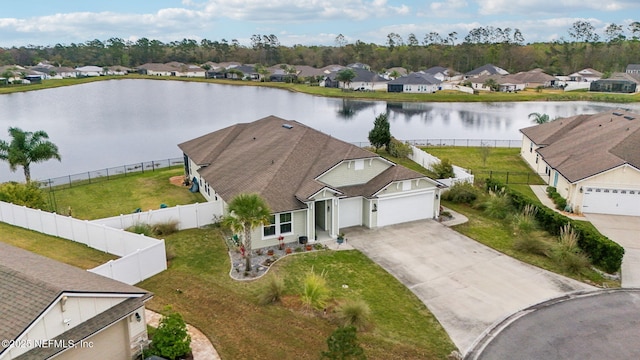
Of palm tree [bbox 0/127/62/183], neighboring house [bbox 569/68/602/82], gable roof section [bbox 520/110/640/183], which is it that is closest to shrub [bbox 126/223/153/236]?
palm tree [bbox 0/127/62/183]

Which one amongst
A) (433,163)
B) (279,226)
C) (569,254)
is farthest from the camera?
(433,163)

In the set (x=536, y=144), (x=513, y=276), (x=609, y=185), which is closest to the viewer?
(x=513, y=276)

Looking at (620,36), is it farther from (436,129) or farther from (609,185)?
(609,185)

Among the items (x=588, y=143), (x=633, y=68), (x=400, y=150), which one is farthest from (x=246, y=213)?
(x=633, y=68)

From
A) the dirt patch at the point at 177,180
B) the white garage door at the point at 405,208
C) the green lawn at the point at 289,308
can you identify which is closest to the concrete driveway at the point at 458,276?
the white garage door at the point at 405,208

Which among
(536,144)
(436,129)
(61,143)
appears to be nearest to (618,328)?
(536,144)

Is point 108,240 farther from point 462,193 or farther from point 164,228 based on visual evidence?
point 462,193
